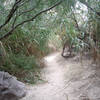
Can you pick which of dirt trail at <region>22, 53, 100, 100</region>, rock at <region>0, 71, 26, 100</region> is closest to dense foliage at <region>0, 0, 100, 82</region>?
dirt trail at <region>22, 53, 100, 100</region>

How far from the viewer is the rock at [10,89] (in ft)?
7.31

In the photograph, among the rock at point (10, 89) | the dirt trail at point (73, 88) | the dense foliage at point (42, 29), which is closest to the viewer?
the dense foliage at point (42, 29)

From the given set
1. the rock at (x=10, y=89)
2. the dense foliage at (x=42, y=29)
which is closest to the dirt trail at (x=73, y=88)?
the rock at (x=10, y=89)

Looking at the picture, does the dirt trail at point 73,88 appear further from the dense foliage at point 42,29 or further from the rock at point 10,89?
the dense foliage at point 42,29

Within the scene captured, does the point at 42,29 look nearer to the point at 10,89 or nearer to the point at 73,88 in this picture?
the point at 10,89

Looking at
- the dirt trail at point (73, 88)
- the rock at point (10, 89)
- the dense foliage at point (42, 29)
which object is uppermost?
the dense foliage at point (42, 29)

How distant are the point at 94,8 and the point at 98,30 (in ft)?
2.02

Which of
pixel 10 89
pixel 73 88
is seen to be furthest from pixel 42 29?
pixel 73 88

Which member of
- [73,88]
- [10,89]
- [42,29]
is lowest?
[73,88]

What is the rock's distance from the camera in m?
2.23

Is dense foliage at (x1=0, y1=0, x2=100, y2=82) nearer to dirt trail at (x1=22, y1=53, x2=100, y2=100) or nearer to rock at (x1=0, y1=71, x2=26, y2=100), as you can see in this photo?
dirt trail at (x1=22, y1=53, x2=100, y2=100)

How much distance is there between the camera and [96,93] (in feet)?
7.64

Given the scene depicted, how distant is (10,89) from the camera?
2.27m

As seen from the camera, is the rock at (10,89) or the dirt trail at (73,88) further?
the dirt trail at (73,88)
